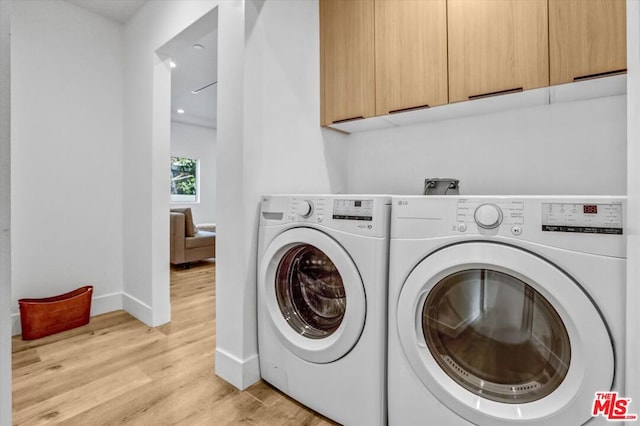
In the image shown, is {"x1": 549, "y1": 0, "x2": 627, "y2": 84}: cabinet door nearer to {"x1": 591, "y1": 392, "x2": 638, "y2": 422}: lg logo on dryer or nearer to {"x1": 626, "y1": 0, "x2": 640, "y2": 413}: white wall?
Answer: {"x1": 626, "y1": 0, "x2": 640, "y2": 413}: white wall

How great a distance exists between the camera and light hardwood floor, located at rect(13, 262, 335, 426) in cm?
136

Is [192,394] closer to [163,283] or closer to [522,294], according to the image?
[163,283]

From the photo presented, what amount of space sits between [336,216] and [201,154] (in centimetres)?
612

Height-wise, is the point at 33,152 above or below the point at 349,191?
above

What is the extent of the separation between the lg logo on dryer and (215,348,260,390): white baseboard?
4.52 feet

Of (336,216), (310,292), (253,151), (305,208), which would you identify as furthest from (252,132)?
(310,292)

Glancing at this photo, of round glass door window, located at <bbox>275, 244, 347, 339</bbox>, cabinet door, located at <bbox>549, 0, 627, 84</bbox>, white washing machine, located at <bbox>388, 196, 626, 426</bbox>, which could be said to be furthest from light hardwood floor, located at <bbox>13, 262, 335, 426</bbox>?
cabinet door, located at <bbox>549, 0, 627, 84</bbox>

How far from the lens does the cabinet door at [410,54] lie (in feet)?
4.93

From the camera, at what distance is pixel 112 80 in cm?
260

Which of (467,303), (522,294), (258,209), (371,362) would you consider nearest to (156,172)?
(258,209)

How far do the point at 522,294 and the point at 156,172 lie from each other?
2400 mm

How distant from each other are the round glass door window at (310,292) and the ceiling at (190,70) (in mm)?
1742

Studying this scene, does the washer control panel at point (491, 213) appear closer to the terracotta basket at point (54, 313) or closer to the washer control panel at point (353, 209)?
the washer control panel at point (353, 209)

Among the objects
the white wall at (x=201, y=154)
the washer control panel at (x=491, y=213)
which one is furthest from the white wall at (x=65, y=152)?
the white wall at (x=201, y=154)
